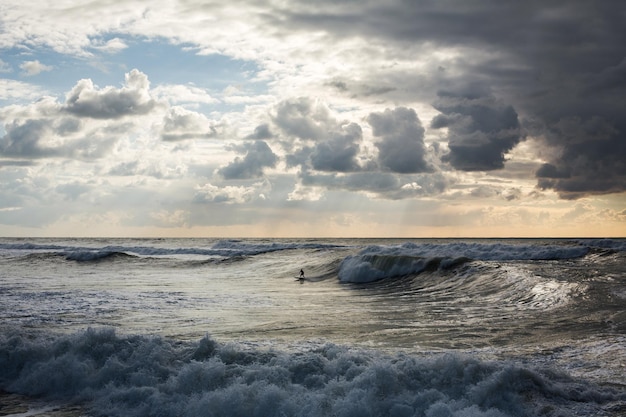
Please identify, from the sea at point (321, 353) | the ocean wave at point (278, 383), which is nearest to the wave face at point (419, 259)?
the sea at point (321, 353)

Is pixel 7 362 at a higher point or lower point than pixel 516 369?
lower

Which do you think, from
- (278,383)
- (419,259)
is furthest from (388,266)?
(278,383)

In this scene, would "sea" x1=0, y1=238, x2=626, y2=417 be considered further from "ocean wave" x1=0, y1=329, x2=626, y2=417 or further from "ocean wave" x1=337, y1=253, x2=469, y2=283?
"ocean wave" x1=337, y1=253, x2=469, y2=283

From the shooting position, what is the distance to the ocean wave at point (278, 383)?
7.67m

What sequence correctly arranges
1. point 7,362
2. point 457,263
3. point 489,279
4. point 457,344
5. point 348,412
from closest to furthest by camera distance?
1. point 348,412
2. point 7,362
3. point 457,344
4. point 489,279
5. point 457,263

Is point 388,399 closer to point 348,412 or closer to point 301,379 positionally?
point 348,412

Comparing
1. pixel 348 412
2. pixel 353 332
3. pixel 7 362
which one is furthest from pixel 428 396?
pixel 7 362

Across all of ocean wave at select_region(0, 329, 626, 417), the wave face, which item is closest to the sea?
ocean wave at select_region(0, 329, 626, 417)

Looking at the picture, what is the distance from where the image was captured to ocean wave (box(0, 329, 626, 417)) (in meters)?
7.67

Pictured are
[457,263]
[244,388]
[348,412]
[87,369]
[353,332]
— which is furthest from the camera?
[457,263]

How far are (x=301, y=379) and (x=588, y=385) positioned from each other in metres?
4.36

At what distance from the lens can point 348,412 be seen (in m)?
7.50

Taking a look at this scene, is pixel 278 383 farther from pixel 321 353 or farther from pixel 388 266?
pixel 388 266

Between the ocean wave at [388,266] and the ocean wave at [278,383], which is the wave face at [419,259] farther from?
the ocean wave at [278,383]
